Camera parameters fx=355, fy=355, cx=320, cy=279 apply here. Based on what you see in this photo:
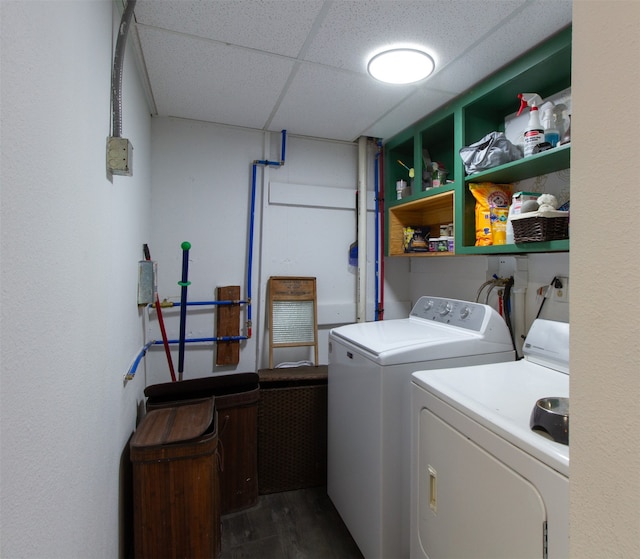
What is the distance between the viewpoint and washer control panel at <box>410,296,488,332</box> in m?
1.78

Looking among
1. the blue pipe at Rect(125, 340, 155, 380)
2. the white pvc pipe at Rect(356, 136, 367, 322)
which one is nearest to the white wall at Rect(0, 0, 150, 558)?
the blue pipe at Rect(125, 340, 155, 380)

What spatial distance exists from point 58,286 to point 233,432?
150 centimetres

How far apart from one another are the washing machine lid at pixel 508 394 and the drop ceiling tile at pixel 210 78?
161 cm

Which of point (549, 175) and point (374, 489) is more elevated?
point (549, 175)

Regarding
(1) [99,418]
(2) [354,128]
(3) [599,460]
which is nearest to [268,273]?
(2) [354,128]

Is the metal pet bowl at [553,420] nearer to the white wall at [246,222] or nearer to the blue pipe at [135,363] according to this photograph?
the blue pipe at [135,363]

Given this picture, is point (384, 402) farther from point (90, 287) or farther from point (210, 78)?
point (210, 78)

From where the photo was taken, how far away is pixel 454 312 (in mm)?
1964

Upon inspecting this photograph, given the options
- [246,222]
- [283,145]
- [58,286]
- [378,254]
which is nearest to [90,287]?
[58,286]

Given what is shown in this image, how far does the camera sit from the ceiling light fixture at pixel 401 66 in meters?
1.63

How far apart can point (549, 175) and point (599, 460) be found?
1.82m

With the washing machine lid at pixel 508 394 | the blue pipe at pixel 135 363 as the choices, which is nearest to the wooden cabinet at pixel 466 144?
the washing machine lid at pixel 508 394

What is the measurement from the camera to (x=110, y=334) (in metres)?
1.29

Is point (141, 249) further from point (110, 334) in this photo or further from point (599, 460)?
point (599, 460)
